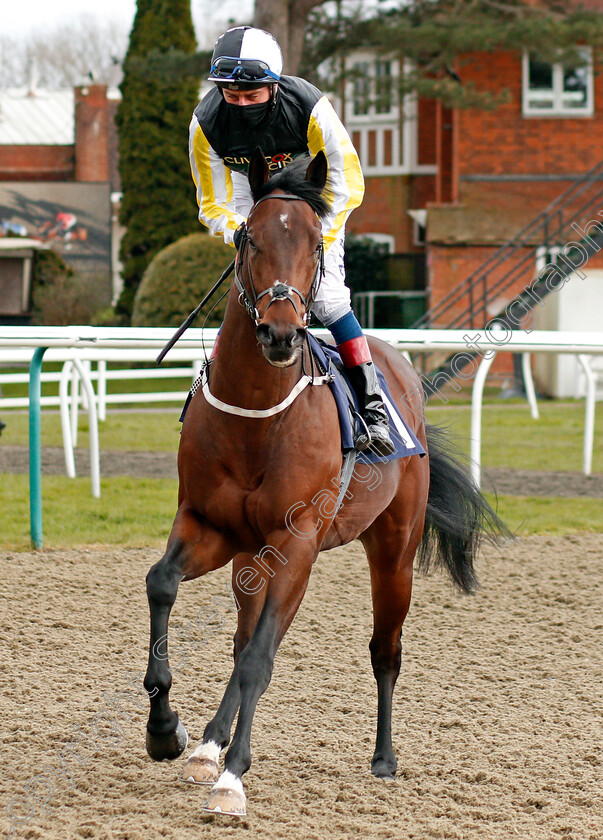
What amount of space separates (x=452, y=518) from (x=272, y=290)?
6.08 ft

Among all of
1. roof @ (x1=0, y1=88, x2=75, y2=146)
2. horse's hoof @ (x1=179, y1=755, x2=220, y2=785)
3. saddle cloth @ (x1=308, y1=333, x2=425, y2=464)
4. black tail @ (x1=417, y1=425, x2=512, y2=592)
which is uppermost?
roof @ (x1=0, y1=88, x2=75, y2=146)

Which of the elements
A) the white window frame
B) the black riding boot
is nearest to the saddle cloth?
the black riding boot

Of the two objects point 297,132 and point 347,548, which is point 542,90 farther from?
point 297,132

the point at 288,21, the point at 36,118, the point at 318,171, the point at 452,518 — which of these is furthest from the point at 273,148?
the point at 36,118

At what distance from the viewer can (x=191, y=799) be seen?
301 centimetres

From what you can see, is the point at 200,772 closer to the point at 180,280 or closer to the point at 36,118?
the point at 180,280

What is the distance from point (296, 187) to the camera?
3061 millimetres

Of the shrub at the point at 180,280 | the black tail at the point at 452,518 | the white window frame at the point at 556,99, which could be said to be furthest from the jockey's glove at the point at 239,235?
the white window frame at the point at 556,99

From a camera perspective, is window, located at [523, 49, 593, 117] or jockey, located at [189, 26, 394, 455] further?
window, located at [523, 49, 593, 117]

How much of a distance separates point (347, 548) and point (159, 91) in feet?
61.5

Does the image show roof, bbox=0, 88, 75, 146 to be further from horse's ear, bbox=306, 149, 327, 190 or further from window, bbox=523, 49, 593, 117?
horse's ear, bbox=306, 149, 327, 190

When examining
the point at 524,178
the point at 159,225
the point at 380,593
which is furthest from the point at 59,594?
the point at 159,225

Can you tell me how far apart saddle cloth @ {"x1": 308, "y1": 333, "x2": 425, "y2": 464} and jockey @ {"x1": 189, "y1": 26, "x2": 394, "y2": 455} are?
0.04 meters

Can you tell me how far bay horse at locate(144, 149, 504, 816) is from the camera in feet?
9.41
